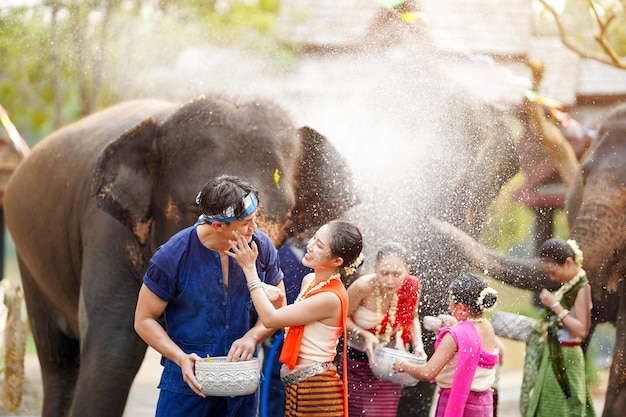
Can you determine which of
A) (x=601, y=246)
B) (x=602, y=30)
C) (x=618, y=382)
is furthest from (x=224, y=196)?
(x=602, y=30)

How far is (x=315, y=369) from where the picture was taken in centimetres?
405

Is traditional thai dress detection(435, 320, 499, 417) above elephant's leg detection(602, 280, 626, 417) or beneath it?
above

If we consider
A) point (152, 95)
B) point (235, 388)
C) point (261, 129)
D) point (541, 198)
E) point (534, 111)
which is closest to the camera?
point (235, 388)

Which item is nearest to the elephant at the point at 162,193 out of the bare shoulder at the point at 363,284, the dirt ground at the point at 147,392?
the bare shoulder at the point at 363,284

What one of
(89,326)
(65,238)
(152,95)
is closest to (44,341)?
(65,238)

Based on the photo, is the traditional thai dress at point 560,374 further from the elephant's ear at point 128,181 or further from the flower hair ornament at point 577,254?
the elephant's ear at point 128,181

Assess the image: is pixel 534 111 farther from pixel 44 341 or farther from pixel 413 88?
pixel 44 341

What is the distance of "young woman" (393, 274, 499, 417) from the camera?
4.46m

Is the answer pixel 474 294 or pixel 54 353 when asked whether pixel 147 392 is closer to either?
pixel 54 353

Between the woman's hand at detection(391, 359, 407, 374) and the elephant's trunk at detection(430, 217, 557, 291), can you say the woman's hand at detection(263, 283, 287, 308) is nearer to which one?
the woman's hand at detection(391, 359, 407, 374)

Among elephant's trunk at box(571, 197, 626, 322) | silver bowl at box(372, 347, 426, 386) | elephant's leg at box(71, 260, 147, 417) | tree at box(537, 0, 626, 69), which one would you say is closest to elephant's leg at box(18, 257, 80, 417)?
elephant's leg at box(71, 260, 147, 417)

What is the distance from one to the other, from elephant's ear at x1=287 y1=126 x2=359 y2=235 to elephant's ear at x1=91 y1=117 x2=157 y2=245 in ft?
2.40

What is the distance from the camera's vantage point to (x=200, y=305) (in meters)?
3.95

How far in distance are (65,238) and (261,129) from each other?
5.05ft
